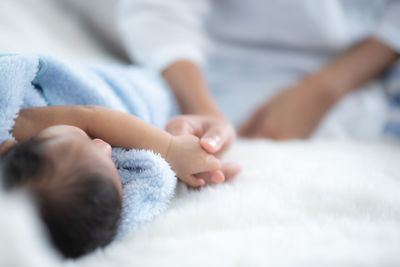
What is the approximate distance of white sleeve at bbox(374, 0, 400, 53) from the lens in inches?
35.9

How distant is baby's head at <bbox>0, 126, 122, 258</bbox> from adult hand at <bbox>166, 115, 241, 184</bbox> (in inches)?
6.9

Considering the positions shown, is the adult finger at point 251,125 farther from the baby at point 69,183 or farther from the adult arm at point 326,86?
the baby at point 69,183

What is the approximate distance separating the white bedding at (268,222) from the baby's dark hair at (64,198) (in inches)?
0.7

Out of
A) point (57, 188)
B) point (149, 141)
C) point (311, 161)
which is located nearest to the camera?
point (57, 188)

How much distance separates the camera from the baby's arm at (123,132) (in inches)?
18.3

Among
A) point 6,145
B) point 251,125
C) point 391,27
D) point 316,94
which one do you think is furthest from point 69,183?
point 391,27

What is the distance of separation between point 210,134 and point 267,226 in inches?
7.6

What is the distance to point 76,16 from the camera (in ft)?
3.17

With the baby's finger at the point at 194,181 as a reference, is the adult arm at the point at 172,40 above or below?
above

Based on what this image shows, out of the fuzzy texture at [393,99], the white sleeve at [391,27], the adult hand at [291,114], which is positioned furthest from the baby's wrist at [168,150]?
the white sleeve at [391,27]

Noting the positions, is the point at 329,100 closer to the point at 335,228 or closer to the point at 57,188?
the point at 335,228

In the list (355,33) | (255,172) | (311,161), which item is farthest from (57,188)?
(355,33)

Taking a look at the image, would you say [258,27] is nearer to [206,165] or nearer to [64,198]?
[206,165]

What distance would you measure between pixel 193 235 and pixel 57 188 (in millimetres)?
169
